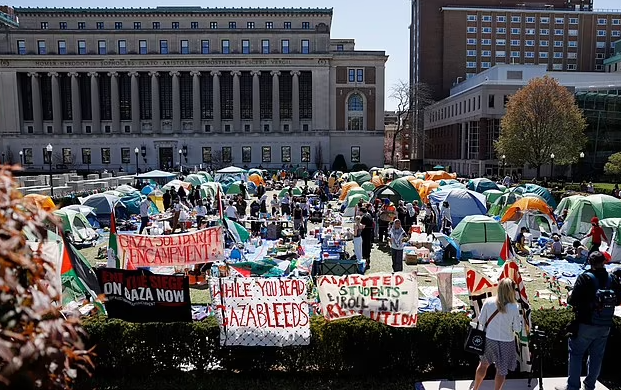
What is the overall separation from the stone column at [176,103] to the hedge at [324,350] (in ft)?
246

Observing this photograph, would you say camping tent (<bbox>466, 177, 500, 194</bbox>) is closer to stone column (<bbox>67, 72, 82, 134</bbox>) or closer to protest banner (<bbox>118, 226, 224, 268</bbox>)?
protest banner (<bbox>118, 226, 224, 268</bbox>)

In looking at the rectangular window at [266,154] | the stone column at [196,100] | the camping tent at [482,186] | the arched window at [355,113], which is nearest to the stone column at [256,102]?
the rectangular window at [266,154]

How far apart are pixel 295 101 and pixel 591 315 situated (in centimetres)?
7500

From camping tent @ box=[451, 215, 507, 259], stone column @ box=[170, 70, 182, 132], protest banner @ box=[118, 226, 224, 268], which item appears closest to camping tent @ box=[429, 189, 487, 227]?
camping tent @ box=[451, 215, 507, 259]

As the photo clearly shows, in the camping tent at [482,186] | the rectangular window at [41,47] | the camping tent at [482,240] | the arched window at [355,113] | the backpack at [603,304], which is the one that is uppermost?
the rectangular window at [41,47]

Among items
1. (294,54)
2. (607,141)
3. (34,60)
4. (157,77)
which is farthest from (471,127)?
(34,60)

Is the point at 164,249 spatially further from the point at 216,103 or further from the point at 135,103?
the point at 135,103

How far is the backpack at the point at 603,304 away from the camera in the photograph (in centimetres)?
689

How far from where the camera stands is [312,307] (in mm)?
11078

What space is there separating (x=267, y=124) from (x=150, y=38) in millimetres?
22673

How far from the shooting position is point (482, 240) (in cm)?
1856

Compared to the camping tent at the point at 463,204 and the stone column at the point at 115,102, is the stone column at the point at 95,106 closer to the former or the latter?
the stone column at the point at 115,102

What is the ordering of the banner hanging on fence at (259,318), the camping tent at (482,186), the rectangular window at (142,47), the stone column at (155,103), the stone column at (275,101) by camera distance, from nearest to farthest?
the banner hanging on fence at (259,318) → the camping tent at (482,186) → the stone column at (155,103) → the stone column at (275,101) → the rectangular window at (142,47)

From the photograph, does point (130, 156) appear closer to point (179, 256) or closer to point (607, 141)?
point (607, 141)
